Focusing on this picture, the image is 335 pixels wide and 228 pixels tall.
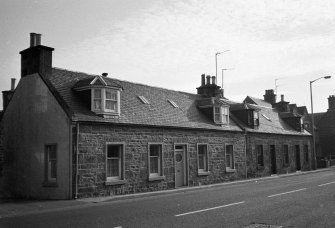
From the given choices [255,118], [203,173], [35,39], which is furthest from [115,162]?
[255,118]

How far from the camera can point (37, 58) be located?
811 inches

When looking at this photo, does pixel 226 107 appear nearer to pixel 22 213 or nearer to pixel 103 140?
pixel 103 140

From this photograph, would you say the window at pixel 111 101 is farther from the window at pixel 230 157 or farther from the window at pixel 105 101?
the window at pixel 230 157

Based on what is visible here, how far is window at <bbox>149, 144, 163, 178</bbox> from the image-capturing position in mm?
22062

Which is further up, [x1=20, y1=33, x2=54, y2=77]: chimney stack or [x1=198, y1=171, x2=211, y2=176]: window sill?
[x1=20, y1=33, x2=54, y2=77]: chimney stack

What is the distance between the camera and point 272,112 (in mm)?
42844

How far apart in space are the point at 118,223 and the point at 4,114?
51.5 feet

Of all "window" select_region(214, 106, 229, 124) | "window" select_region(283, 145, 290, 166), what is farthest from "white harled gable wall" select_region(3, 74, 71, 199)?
"window" select_region(283, 145, 290, 166)

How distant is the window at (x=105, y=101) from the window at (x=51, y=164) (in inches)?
117

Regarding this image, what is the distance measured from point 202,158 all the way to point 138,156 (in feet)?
21.7

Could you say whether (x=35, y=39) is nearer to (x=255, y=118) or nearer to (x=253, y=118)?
(x=253, y=118)

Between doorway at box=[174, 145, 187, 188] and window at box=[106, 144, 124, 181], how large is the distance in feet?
15.4

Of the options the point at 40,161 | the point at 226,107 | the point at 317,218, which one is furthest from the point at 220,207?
the point at 226,107

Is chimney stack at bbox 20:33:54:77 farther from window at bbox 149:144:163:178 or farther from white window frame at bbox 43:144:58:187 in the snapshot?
window at bbox 149:144:163:178
